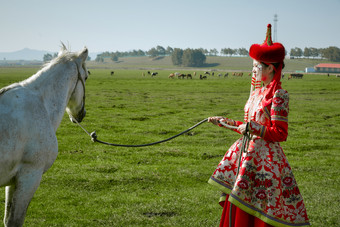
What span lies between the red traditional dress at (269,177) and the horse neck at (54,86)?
221 cm

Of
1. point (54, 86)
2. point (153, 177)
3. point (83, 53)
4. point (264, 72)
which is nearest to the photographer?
point (264, 72)

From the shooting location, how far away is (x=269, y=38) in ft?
12.0

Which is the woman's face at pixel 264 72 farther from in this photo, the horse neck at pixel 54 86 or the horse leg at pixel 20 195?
the horse leg at pixel 20 195

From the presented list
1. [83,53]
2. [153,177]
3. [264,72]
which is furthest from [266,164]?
[153,177]

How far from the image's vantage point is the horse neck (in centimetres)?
382

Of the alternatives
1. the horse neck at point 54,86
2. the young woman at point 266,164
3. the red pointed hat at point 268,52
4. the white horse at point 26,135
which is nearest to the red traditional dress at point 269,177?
the young woman at point 266,164

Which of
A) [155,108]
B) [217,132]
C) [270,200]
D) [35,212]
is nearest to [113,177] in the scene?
[35,212]

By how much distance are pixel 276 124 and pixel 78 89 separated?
2.47 meters

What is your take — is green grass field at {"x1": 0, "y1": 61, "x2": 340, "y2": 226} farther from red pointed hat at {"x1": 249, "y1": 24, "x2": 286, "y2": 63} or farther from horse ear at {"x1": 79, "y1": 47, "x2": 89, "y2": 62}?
red pointed hat at {"x1": 249, "y1": 24, "x2": 286, "y2": 63}

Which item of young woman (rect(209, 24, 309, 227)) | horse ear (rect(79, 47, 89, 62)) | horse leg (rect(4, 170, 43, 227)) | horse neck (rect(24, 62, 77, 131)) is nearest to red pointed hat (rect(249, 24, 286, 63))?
young woman (rect(209, 24, 309, 227))

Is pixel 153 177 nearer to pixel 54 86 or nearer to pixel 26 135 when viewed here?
pixel 54 86

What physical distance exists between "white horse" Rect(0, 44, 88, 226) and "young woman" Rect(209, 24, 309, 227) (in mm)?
2084

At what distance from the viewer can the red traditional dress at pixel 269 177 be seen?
11.2ft

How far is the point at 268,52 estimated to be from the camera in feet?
11.7
